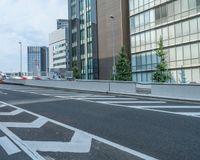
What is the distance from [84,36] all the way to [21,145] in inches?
3380

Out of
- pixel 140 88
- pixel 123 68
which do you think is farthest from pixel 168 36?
pixel 140 88

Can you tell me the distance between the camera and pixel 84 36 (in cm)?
9431

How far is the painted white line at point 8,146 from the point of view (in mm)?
8633

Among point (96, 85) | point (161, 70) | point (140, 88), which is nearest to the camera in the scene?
point (140, 88)

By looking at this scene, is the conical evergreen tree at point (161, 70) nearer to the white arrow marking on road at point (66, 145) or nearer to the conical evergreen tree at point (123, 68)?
the conical evergreen tree at point (123, 68)

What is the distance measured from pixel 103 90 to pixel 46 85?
43.4ft

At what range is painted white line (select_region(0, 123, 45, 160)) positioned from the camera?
808cm

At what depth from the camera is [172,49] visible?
56781 millimetres

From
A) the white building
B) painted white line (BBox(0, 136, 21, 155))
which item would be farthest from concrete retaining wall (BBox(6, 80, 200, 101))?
the white building

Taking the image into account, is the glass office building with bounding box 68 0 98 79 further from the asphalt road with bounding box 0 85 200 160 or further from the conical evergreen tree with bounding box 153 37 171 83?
the asphalt road with bounding box 0 85 200 160

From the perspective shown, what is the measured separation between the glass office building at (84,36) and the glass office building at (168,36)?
20038mm

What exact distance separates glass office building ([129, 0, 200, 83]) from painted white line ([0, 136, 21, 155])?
43375 mm

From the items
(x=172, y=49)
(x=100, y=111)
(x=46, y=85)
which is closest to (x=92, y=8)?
(x=172, y=49)

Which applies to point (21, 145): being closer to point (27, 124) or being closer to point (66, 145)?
point (66, 145)
